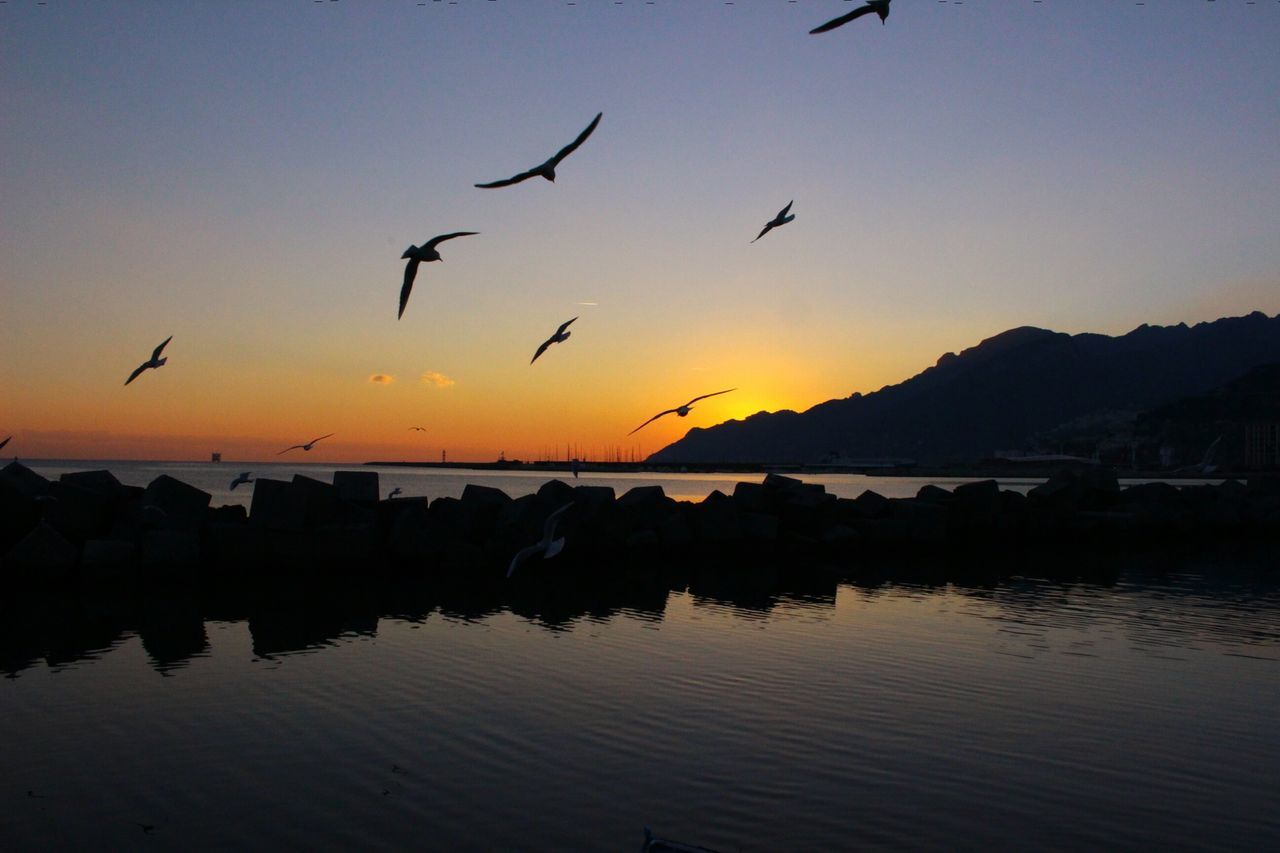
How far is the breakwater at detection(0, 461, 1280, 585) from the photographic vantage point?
17375 millimetres

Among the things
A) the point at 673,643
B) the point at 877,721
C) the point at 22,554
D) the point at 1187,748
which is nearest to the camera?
the point at 1187,748

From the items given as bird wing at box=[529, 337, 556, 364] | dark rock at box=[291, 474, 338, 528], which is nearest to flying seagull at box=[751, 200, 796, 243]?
bird wing at box=[529, 337, 556, 364]

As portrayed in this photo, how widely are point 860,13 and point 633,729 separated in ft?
21.4

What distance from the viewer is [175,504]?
1839cm

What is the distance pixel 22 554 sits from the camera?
1648 cm

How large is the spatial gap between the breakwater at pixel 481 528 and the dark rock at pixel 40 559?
2 cm

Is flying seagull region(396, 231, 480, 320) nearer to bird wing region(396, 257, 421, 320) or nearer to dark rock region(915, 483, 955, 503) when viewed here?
bird wing region(396, 257, 421, 320)

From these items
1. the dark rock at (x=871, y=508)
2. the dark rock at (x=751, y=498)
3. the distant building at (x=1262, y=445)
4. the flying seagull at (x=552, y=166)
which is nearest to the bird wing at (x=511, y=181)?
the flying seagull at (x=552, y=166)

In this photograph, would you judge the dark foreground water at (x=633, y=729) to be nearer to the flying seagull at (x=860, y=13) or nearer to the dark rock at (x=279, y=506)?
the dark rock at (x=279, y=506)

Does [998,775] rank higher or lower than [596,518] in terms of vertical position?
lower

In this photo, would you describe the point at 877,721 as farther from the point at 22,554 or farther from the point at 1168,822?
the point at 22,554

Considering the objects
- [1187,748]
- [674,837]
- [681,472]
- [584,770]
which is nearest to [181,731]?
[584,770]

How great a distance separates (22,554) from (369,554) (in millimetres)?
5382

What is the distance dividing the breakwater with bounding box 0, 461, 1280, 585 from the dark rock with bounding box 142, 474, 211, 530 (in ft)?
0.08
